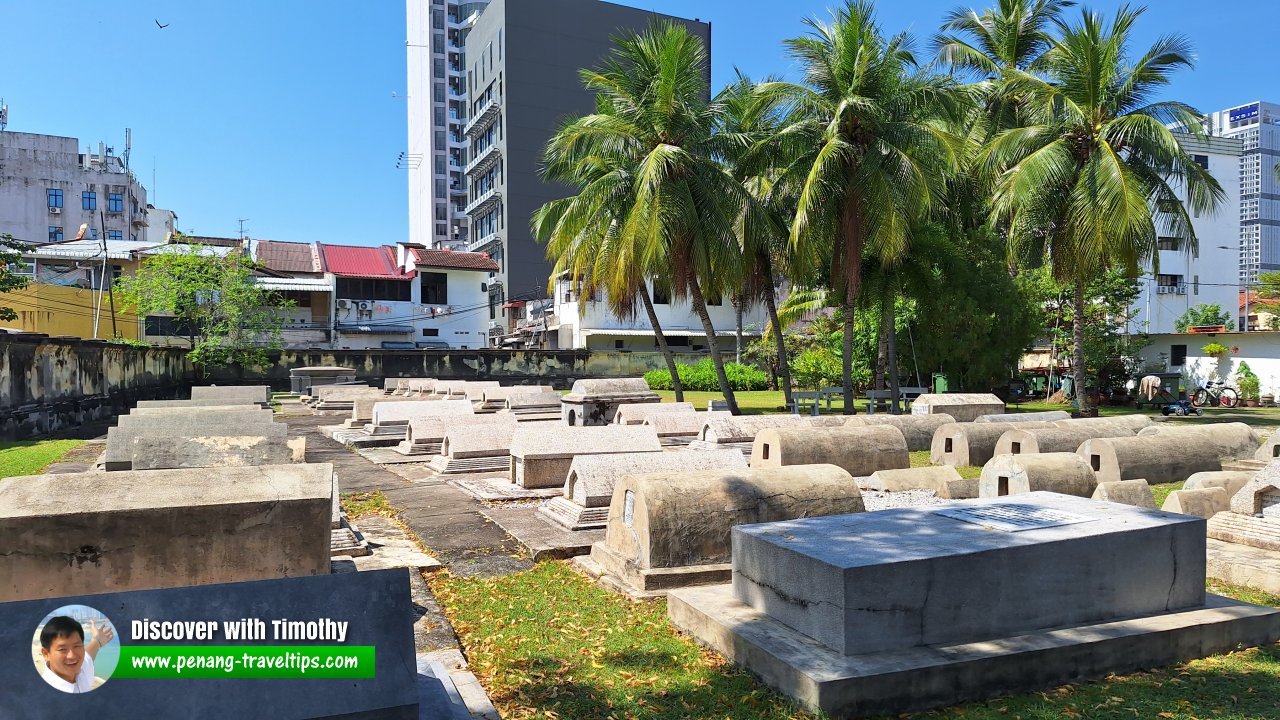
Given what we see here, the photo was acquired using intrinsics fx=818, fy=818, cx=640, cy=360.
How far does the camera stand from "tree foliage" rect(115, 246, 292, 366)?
3366cm

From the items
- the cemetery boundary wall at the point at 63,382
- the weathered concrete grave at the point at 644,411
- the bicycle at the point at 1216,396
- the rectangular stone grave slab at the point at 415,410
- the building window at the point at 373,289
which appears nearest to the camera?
the weathered concrete grave at the point at 644,411

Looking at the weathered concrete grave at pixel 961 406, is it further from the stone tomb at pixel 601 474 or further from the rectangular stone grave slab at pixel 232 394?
the rectangular stone grave slab at pixel 232 394

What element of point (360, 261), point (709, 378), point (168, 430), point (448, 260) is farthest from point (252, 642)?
point (360, 261)

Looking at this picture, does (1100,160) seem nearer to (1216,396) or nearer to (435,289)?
(1216,396)

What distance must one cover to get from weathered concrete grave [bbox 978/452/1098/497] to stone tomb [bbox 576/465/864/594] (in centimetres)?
316

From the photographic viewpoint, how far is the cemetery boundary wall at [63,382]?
16.1 meters

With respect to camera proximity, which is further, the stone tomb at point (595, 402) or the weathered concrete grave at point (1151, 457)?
the stone tomb at point (595, 402)

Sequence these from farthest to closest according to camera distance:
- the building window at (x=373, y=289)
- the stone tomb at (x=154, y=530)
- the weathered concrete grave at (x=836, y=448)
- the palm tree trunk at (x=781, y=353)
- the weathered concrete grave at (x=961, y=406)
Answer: the building window at (x=373, y=289), the palm tree trunk at (x=781, y=353), the weathered concrete grave at (x=961, y=406), the weathered concrete grave at (x=836, y=448), the stone tomb at (x=154, y=530)

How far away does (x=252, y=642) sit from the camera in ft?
9.38

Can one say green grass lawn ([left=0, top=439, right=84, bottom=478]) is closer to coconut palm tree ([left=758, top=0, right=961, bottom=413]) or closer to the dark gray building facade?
coconut palm tree ([left=758, top=0, right=961, bottom=413])

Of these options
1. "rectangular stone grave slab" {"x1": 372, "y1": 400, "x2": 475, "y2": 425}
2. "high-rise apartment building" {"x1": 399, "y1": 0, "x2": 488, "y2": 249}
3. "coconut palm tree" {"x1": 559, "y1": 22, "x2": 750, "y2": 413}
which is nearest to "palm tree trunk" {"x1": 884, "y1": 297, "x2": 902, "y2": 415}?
"coconut palm tree" {"x1": 559, "y1": 22, "x2": 750, "y2": 413}

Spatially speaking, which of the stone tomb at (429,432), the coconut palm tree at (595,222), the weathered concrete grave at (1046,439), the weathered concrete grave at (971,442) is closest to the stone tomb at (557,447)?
the stone tomb at (429,432)

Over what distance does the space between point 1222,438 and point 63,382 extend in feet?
75.7

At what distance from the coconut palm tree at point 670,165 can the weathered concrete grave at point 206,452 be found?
424 inches
